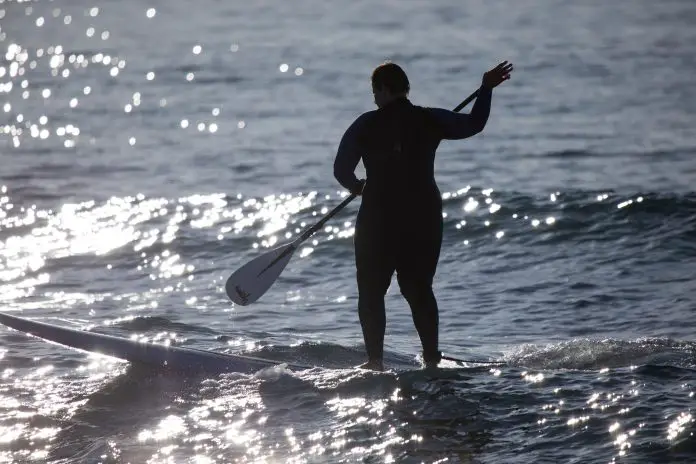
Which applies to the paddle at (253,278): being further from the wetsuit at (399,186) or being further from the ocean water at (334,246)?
the wetsuit at (399,186)

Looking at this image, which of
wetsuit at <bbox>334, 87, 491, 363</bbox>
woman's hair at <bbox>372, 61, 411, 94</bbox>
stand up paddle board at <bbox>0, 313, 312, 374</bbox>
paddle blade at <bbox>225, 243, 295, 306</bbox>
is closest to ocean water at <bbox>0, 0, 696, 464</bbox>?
stand up paddle board at <bbox>0, 313, 312, 374</bbox>

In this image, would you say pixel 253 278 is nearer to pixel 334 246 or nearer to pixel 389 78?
pixel 389 78

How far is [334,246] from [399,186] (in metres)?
5.67

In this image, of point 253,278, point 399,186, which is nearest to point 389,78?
point 399,186

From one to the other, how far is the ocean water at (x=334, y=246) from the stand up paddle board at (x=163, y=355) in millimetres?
134

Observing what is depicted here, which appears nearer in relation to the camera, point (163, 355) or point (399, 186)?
point (399, 186)

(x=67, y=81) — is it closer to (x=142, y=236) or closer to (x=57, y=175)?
(x=57, y=175)

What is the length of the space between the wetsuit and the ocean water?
0.61 metres

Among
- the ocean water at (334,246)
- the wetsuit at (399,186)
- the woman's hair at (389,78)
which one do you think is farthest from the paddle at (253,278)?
the woman's hair at (389,78)

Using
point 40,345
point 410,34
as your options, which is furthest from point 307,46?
point 40,345

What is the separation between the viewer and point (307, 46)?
28609 mm

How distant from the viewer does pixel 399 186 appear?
23.2 feet

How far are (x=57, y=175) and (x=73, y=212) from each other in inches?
99.4

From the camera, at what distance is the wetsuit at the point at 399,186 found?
23.1 ft
